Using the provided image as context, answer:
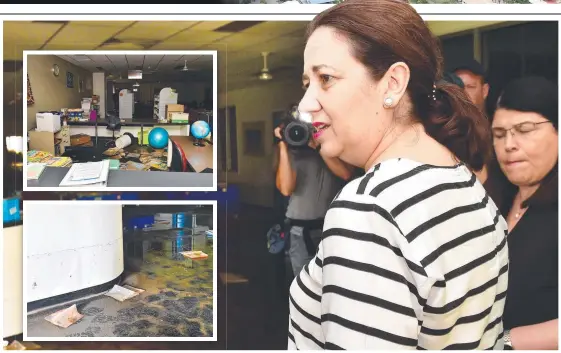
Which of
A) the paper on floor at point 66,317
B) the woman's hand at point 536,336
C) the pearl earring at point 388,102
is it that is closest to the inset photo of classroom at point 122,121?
the paper on floor at point 66,317

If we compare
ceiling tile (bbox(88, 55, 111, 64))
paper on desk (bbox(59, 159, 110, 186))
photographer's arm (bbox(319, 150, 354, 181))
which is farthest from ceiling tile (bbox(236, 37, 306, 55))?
paper on desk (bbox(59, 159, 110, 186))

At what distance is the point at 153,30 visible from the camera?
2.13 m

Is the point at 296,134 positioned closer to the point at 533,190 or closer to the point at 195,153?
the point at 195,153

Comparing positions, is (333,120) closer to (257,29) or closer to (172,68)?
(257,29)

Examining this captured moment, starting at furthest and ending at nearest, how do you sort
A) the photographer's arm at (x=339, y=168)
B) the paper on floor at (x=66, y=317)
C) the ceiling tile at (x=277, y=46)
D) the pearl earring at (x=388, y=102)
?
the paper on floor at (x=66, y=317)
the ceiling tile at (x=277, y=46)
the photographer's arm at (x=339, y=168)
the pearl earring at (x=388, y=102)

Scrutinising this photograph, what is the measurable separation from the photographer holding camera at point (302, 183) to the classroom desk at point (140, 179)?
34 cm

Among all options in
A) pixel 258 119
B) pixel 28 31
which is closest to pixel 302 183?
pixel 258 119

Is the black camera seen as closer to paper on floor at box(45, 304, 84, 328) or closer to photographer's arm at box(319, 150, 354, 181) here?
photographer's arm at box(319, 150, 354, 181)

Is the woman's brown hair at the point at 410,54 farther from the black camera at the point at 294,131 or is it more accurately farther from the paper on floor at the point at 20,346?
the paper on floor at the point at 20,346

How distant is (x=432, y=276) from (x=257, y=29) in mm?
1304

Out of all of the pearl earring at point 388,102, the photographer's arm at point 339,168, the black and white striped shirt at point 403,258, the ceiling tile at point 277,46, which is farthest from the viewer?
the ceiling tile at point 277,46

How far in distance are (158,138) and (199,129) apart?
18 centimetres

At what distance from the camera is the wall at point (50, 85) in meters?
2.10

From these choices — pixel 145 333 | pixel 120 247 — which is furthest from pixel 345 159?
pixel 145 333
